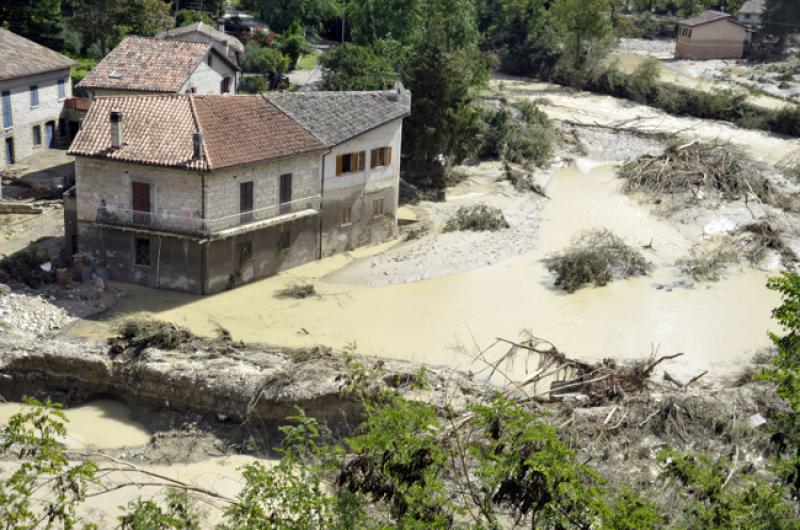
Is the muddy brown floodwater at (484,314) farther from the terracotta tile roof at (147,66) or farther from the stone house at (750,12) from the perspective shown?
the stone house at (750,12)

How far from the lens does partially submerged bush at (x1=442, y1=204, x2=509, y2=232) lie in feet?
151

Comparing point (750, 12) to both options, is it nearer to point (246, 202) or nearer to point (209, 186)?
point (246, 202)

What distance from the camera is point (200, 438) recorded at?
27609mm

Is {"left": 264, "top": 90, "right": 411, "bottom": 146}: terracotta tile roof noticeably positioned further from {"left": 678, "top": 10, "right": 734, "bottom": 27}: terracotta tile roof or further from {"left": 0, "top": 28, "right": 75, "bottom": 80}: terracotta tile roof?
{"left": 678, "top": 10, "right": 734, "bottom": 27}: terracotta tile roof

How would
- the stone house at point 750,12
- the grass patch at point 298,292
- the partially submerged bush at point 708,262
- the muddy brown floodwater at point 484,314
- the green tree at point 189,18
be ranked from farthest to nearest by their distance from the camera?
the stone house at point 750,12 → the green tree at point 189,18 → the partially submerged bush at point 708,262 → the grass patch at point 298,292 → the muddy brown floodwater at point 484,314

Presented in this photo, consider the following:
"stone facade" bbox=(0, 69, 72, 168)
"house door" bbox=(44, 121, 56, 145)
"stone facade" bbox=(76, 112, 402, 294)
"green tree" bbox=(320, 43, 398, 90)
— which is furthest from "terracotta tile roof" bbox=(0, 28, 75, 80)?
"stone facade" bbox=(76, 112, 402, 294)

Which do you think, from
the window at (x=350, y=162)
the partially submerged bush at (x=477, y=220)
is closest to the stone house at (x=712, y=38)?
the partially submerged bush at (x=477, y=220)

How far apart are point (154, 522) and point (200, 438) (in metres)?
13.4

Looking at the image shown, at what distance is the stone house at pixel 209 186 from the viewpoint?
36.2m

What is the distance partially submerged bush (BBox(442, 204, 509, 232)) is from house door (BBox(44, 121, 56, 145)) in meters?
21.7

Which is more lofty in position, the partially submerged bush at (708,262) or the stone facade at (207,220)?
the stone facade at (207,220)

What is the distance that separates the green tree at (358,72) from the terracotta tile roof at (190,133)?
50.5 feet

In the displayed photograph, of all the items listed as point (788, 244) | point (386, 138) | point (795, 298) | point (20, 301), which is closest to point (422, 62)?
point (386, 138)

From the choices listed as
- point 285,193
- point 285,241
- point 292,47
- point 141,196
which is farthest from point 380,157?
point 292,47
